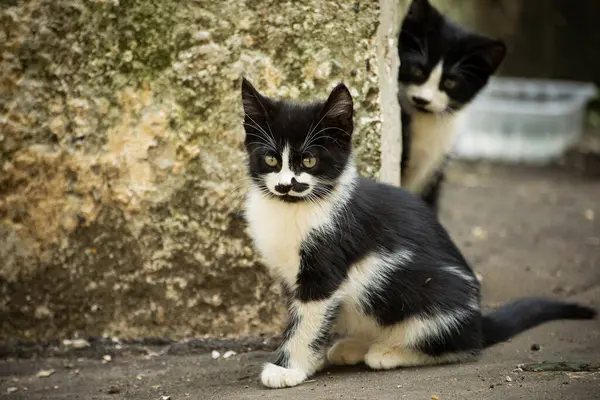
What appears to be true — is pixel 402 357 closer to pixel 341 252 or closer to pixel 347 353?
pixel 347 353

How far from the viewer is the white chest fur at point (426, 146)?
14.7ft

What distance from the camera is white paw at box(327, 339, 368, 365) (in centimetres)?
359

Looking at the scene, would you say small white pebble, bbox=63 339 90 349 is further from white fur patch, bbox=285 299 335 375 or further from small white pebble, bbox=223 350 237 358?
white fur patch, bbox=285 299 335 375

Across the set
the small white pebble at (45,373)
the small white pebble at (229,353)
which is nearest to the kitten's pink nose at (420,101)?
the small white pebble at (229,353)

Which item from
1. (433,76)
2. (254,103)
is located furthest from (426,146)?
(254,103)

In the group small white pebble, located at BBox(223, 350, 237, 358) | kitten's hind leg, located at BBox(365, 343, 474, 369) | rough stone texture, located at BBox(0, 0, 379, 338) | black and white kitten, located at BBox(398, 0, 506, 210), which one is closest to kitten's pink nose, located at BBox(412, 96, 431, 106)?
black and white kitten, located at BBox(398, 0, 506, 210)

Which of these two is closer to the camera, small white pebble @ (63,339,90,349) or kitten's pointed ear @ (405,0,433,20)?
small white pebble @ (63,339,90,349)

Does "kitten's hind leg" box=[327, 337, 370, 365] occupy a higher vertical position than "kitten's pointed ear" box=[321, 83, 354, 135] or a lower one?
lower

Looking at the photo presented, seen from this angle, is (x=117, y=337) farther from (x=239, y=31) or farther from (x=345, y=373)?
(x=239, y=31)

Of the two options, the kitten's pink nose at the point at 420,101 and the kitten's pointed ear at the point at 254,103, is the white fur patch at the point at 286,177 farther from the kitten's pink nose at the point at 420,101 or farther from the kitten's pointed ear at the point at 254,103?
the kitten's pink nose at the point at 420,101

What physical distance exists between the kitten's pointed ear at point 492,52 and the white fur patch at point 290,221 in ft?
4.89

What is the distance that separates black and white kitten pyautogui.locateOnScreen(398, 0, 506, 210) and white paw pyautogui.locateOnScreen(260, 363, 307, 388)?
65.5 inches

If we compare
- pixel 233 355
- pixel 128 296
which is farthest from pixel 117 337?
pixel 233 355

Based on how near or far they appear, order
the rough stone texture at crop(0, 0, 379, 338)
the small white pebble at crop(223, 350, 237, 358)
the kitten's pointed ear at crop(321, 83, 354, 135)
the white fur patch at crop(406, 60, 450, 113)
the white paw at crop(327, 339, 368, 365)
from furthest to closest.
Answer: the white fur patch at crop(406, 60, 450, 113) < the small white pebble at crop(223, 350, 237, 358) < the rough stone texture at crop(0, 0, 379, 338) < the white paw at crop(327, 339, 368, 365) < the kitten's pointed ear at crop(321, 83, 354, 135)
